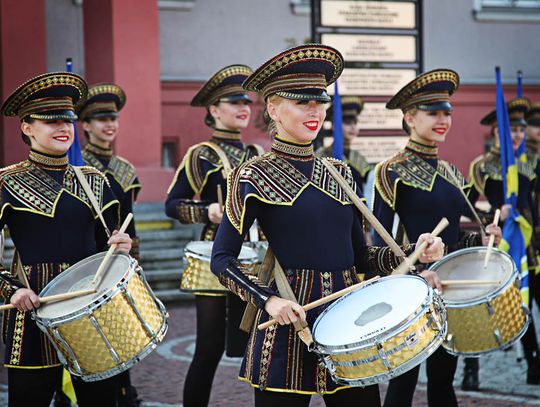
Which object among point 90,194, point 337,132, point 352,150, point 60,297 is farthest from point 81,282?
point 352,150

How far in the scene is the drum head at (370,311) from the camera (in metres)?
3.88

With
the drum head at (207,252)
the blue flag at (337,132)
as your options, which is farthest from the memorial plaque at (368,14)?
the drum head at (207,252)

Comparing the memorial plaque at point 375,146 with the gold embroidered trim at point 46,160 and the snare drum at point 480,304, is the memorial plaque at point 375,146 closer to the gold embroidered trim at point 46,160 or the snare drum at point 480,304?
the snare drum at point 480,304

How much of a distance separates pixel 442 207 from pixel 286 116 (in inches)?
67.3

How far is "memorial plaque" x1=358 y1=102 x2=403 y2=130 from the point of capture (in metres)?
11.9

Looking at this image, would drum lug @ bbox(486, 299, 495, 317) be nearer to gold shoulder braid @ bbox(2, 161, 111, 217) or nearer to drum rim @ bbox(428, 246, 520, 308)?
drum rim @ bbox(428, 246, 520, 308)

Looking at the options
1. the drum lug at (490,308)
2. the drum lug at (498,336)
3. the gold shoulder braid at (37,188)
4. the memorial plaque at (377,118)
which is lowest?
the drum lug at (498,336)

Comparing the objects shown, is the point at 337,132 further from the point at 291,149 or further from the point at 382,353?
the point at 382,353

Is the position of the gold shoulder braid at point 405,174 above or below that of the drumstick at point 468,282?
above

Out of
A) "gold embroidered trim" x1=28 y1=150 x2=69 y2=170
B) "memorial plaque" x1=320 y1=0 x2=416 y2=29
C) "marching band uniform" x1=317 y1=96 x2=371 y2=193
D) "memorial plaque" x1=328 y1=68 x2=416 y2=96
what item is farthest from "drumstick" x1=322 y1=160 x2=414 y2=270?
"memorial plaque" x1=328 y1=68 x2=416 y2=96

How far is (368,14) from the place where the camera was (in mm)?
11586

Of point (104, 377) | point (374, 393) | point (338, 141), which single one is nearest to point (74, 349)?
point (104, 377)

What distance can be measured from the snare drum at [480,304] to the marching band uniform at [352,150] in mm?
4074

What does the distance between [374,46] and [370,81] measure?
1.22ft
